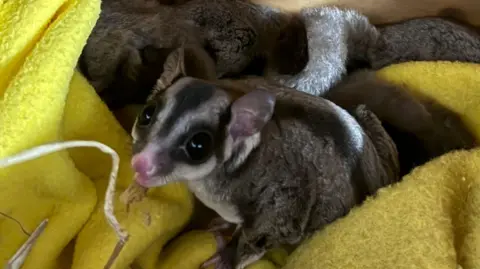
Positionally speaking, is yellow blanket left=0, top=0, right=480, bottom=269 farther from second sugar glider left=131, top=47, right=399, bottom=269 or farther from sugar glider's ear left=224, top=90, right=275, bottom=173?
sugar glider's ear left=224, top=90, right=275, bottom=173

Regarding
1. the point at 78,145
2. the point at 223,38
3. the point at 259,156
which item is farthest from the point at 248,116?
the point at 223,38

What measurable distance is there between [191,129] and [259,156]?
0.18 meters

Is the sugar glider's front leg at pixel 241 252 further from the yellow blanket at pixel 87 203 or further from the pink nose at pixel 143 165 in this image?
the pink nose at pixel 143 165

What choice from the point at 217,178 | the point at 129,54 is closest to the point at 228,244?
the point at 217,178

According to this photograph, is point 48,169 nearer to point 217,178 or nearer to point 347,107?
point 217,178

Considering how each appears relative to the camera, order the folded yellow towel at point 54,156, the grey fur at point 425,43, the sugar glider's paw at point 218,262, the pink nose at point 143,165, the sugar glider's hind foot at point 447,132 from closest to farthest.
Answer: the pink nose at point 143,165 < the folded yellow towel at point 54,156 < the sugar glider's paw at point 218,262 < the sugar glider's hind foot at point 447,132 < the grey fur at point 425,43

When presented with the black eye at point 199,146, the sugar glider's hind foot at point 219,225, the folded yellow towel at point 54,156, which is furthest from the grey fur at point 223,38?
the black eye at point 199,146

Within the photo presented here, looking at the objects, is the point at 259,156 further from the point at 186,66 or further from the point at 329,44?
the point at 329,44

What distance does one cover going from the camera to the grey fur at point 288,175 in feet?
4.41

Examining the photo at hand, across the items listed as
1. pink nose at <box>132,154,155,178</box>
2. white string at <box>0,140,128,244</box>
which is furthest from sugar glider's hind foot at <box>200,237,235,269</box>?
pink nose at <box>132,154,155,178</box>

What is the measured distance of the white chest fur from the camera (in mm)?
1367

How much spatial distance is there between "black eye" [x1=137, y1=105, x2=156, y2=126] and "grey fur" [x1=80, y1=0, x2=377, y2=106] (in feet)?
1.24

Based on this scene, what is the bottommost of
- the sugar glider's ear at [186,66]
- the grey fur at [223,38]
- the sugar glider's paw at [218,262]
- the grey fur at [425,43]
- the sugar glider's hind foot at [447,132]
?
the sugar glider's paw at [218,262]

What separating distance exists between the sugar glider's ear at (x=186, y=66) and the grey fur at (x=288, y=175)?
0.14 feet
